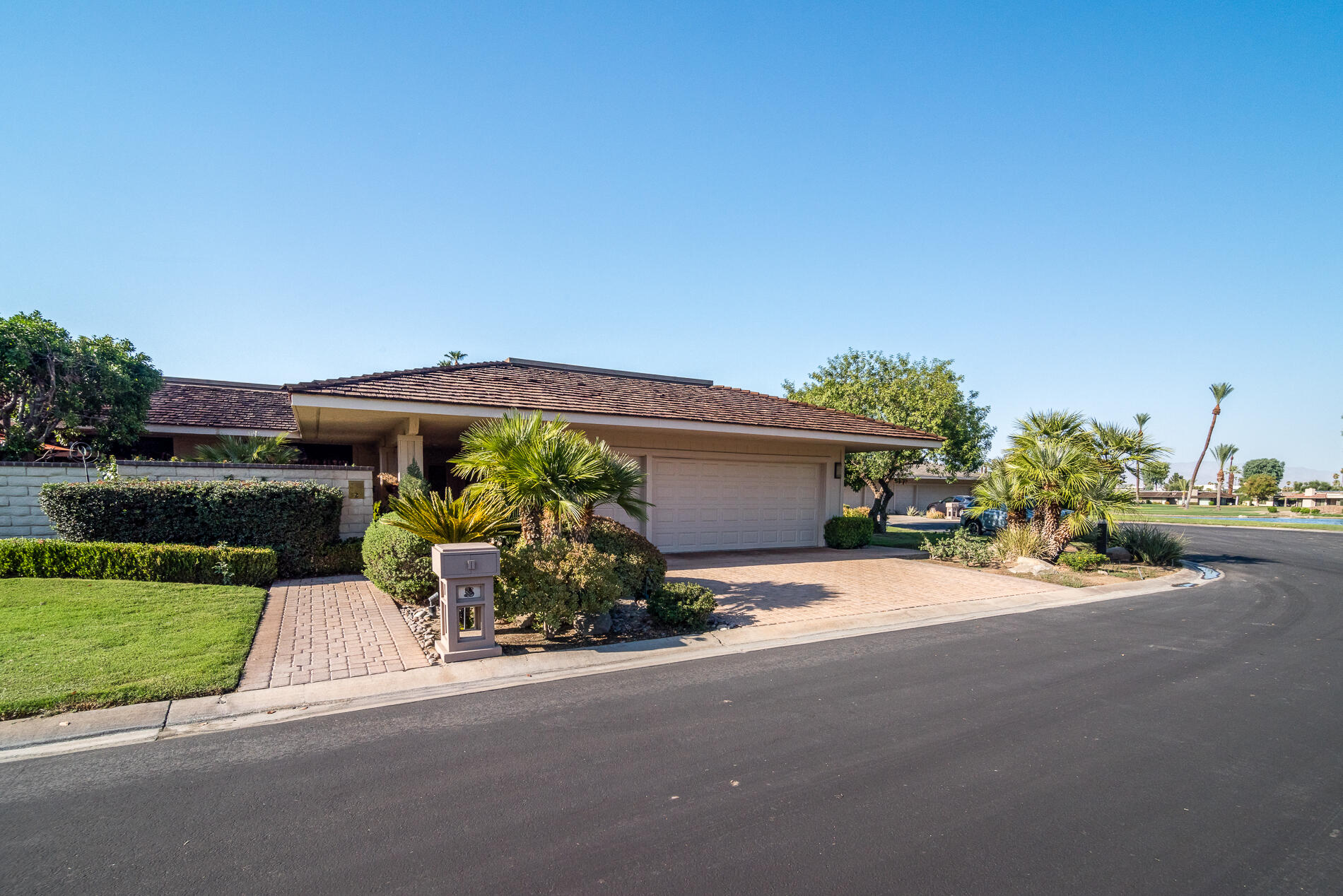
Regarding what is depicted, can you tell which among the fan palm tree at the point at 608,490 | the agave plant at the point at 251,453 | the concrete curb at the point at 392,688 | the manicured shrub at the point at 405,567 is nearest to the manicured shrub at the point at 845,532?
the concrete curb at the point at 392,688

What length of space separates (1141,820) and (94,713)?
7254mm

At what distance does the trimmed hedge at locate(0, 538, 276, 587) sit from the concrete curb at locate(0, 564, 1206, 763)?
4987 millimetres

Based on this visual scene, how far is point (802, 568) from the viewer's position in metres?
13.9

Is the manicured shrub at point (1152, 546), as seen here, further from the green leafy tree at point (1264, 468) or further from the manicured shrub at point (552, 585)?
the green leafy tree at point (1264, 468)

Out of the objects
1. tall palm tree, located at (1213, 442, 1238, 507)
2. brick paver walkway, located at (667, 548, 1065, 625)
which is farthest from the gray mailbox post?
tall palm tree, located at (1213, 442, 1238, 507)

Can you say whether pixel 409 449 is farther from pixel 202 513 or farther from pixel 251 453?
pixel 251 453

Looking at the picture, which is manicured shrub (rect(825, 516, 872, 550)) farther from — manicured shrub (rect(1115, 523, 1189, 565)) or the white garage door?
manicured shrub (rect(1115, 523, 1189, 565))

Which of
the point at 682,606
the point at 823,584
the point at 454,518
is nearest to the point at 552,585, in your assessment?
the point at 454,518

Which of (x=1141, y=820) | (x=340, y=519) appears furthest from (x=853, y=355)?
(x=1141, y=820)

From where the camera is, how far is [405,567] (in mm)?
8812

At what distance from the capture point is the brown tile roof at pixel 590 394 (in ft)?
39.1

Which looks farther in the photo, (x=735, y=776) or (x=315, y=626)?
(x=315, y=626)

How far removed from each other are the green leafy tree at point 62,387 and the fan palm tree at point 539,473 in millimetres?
11892

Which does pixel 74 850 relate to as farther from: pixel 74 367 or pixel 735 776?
pixel 74 367
